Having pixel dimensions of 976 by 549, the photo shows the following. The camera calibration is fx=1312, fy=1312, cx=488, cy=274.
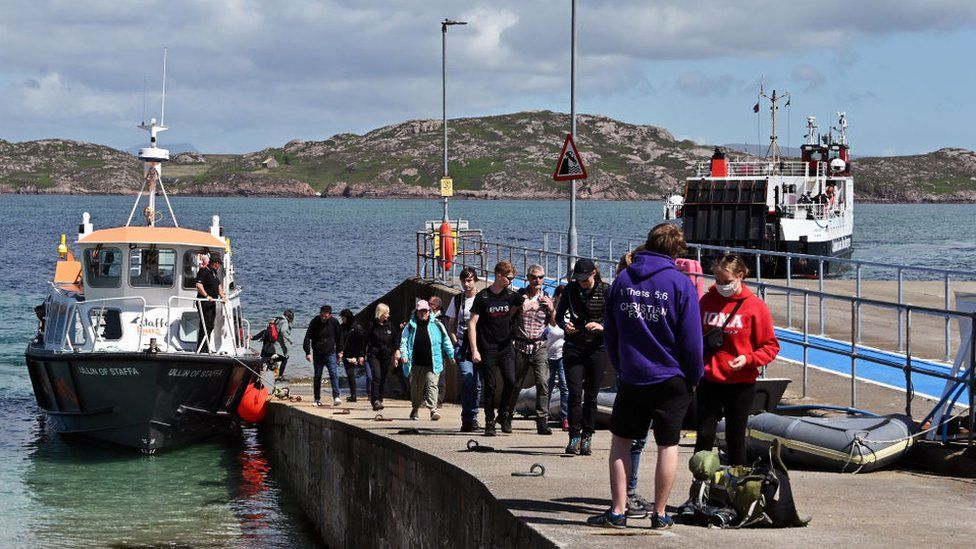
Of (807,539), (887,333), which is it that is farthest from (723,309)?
(887,333)

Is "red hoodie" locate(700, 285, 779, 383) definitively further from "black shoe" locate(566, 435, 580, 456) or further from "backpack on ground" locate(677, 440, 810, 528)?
"black shoe" locate(566, 435, 580, 456)

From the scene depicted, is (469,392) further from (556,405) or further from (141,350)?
(141,350)

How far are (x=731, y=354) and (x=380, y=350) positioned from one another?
10704mm

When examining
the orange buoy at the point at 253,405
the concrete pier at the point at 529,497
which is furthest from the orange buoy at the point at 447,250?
the concrete pier at the point at 529,497

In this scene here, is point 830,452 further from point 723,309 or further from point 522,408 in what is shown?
point 522,408

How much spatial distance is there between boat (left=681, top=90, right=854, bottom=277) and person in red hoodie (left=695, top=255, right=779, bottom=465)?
118ft

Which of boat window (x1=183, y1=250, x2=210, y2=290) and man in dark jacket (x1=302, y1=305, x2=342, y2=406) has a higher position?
boat window (x1=183, y1=250, x2=210, y2=290)

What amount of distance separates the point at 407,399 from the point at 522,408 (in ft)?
25.1

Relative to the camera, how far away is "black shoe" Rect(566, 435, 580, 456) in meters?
11.7

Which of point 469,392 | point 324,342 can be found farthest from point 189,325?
point 469,392

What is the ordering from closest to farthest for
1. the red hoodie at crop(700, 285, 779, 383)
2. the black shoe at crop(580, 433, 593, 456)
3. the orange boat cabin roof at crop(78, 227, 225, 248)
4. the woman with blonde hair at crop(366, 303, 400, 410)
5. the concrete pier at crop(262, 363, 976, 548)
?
the concrete pier at crop(262, 363, 976, 548) → the red hoodie at crop(700, 285, 779, 383) → the black shoe at crop(580, 433, 593, 456) → the woman with blonde hair at crop(366, 303, 400, 410) → the orange boat cabin roof at crop(78, 227, 225, 248)

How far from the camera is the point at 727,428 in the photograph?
30.4 ft

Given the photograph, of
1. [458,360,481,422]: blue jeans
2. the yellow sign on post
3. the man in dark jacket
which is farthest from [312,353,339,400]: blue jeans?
the yellow sign on post

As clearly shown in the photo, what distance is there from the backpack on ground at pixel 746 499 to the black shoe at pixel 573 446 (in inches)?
129
